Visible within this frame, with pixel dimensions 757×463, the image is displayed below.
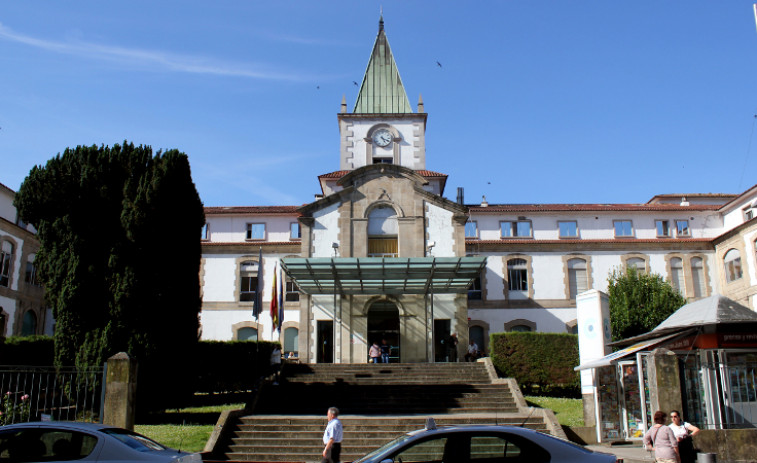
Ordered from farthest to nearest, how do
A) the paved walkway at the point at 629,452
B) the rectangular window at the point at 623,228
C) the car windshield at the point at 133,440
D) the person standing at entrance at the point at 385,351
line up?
the rectangular window at the point at 623,228 < the person standing at entrance at the point at 385,351 < the paved walkway at the point at 629,452 < the car windshield at the point at 133,440

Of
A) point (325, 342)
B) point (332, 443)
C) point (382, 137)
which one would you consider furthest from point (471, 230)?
point (332, 443)

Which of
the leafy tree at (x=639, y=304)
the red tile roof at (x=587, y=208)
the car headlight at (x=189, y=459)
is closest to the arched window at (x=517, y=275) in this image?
the red tile roof at (x=587, y=208)

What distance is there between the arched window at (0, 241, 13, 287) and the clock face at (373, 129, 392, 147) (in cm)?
2215

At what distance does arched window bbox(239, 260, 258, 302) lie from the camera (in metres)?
39.7

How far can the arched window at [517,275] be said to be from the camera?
3919 centimetres

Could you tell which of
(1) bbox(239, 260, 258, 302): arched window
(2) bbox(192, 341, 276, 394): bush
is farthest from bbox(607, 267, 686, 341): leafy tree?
(1) bbox(239, 260, 258, 302): arched window

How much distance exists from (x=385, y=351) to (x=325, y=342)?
3336mm

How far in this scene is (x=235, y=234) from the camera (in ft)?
137

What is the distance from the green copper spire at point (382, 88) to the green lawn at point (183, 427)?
24.2m

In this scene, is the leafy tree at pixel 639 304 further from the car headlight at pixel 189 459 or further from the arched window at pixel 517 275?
the car headlight at pixel 189 459

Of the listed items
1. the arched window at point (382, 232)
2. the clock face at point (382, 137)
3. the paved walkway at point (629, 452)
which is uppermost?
the clock face at point (382, 137)

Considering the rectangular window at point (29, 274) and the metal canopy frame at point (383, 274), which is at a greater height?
the rectangular window at point (29, 274)

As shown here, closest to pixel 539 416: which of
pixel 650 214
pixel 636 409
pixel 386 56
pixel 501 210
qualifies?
pixel 636 409

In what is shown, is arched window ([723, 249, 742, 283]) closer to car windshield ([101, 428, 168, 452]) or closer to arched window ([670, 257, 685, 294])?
arched window ([670, 257, 685, 294])
